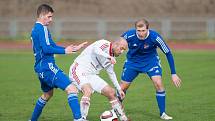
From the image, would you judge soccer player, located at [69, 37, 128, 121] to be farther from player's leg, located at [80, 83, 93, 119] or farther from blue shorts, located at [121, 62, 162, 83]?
blue shorts, located at [121, 62, 162, 83]

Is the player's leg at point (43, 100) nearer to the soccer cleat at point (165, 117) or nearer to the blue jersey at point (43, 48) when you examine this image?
the blue jersey at point (43, 48)

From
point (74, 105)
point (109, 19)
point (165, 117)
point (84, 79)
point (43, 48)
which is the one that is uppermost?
point (43, 48)

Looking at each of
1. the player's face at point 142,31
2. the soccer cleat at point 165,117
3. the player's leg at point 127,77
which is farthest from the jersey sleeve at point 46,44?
the soccer cleat at point 165,117

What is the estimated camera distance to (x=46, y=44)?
11.0m

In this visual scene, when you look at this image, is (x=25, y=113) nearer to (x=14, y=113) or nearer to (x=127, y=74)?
(x=14, y=113)

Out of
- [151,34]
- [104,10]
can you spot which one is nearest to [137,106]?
[151,34]

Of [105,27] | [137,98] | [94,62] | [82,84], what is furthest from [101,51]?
[105,27]

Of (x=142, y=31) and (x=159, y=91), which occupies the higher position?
(x=142, y=31)

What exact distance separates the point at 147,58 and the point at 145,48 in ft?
0.97

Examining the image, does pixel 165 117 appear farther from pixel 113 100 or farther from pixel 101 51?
pixel 101 51

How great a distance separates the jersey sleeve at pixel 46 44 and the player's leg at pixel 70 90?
50 cm

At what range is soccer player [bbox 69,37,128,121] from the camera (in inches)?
454

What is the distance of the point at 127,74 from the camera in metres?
13.4

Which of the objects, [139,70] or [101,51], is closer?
[101,51]
